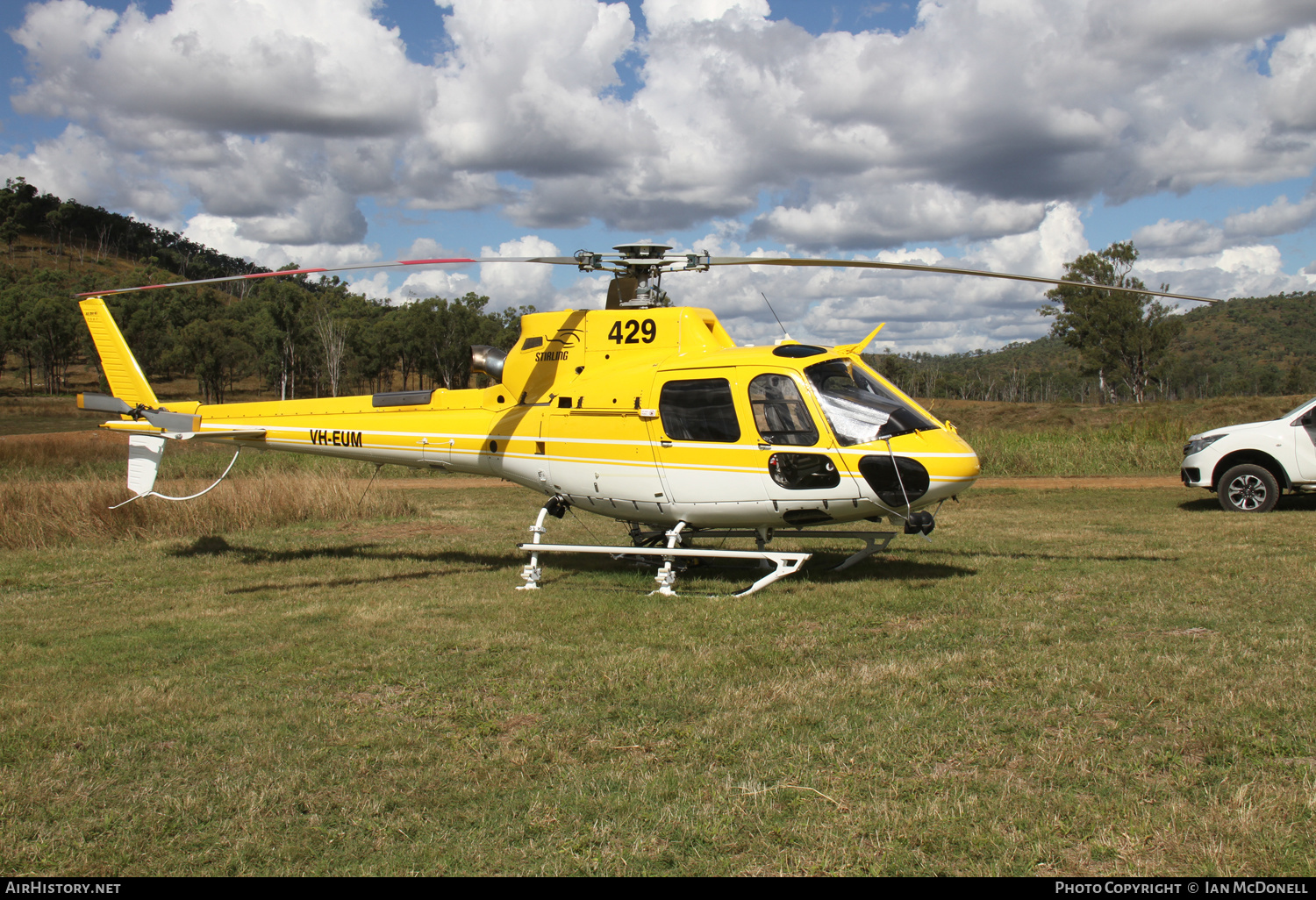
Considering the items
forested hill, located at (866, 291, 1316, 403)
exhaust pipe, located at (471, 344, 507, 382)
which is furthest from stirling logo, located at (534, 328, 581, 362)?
forested hill, located at (866, 291, 1316, 403)

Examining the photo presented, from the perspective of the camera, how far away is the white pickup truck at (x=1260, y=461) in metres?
13.6

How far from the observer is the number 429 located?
9.70 metres

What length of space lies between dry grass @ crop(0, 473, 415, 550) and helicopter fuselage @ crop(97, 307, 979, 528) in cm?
337

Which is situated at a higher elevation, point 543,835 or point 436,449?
point 436,449

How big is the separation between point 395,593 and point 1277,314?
469ft

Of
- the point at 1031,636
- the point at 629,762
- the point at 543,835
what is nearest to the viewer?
the point at 543,835

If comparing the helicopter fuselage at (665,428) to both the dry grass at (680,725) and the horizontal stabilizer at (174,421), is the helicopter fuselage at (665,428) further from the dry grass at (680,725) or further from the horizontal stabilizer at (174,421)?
the dry grass at (680,725)

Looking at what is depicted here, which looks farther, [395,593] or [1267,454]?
[1267,454]

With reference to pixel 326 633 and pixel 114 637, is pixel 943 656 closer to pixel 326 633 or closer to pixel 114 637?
pixel 326 633

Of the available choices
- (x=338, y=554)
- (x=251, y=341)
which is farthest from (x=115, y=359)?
(x=251, y=341)

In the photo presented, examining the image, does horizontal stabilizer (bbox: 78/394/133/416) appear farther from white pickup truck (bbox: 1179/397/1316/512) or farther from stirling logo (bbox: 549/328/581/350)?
white pickup truck (bbox: 1179/397/1316/512)

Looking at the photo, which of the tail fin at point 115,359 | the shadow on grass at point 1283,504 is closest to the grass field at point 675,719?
the tail fin at point 115,359

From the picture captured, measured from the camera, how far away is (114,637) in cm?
764

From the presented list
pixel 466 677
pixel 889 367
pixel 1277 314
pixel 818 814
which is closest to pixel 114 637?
pixel 466 677
